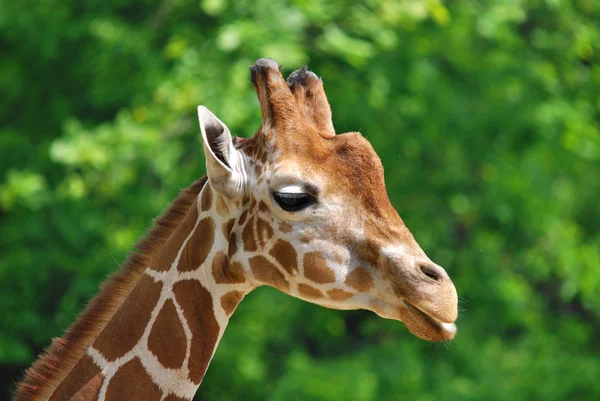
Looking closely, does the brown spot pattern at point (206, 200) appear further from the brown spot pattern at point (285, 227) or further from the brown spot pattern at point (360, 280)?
the brown spot pattern at point (360, 280)

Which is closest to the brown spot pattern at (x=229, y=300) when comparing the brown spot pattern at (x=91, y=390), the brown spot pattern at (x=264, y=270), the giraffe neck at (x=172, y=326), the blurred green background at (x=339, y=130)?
the giraffe neck at (x=172, y=326)

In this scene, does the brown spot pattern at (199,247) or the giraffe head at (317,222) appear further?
the brown spot pattern at (199,247)

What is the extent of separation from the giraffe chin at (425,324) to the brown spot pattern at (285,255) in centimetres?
39

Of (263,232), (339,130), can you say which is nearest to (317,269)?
(263,232)

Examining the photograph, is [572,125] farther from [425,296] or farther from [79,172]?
[425,296]

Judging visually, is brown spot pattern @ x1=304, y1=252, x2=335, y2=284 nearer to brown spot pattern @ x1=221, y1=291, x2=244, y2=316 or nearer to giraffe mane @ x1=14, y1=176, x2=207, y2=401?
brown spot pattern @ x1=221, y1=291, x2=244, y2=316

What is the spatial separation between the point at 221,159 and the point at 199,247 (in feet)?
1.04

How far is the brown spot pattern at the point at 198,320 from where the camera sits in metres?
3.09

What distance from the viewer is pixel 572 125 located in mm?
8797

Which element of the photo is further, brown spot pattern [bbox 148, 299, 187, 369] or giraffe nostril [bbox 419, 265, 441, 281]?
brown spot pattern [bbox 148, 299, 187, 369]

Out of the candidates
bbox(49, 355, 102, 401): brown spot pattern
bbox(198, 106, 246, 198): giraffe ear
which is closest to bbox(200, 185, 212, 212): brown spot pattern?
bbox(198, 106, 246, 198): giraffe ear

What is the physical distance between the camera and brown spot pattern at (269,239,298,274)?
9.92 feet

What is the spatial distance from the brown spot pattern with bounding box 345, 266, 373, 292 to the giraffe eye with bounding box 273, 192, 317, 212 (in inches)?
10.1

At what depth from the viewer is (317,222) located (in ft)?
9.84
